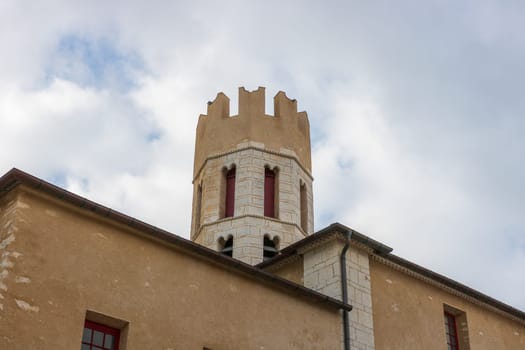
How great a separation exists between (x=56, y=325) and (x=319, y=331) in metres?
5.61

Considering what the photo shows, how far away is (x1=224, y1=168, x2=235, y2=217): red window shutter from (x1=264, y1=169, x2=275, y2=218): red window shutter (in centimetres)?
117

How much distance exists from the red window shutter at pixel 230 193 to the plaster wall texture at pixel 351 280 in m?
11.3

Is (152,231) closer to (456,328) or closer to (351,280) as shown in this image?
(351,280)

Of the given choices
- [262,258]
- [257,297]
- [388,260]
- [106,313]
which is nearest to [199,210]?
[262,258]

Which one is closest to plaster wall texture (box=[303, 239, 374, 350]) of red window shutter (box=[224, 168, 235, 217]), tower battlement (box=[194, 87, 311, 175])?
red window shutter (box=[224, 168, 235, 217])

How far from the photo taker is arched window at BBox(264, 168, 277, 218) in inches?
1124

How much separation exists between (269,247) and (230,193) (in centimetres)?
293

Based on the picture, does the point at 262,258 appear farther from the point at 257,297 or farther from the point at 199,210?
the point at 257,297

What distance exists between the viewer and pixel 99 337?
498 inches

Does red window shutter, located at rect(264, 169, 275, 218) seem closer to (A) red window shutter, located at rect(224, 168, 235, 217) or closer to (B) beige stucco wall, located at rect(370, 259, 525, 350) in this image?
(A) red window shutter, located at rect(224, 168, 235, 217)

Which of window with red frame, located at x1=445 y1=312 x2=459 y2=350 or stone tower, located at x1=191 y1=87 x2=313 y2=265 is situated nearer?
window with red frame, located at x1=445 y1=312 x2=459 y2=350

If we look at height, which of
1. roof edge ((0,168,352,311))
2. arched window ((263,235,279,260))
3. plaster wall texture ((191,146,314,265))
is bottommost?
roof edge ((0,168,352,311))

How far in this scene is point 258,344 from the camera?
14.4m

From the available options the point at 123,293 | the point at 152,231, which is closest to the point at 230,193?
the point at 152,231
